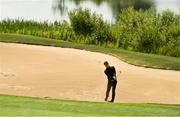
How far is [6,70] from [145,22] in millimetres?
10412

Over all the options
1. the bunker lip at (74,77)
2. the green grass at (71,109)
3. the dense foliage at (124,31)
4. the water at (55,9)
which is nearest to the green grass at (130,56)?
the bunker lip at (74,77)

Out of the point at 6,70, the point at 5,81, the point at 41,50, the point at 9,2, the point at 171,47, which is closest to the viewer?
the point at 5,81

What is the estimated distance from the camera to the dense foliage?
1150 inches

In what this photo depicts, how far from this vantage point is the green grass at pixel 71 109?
477 inches

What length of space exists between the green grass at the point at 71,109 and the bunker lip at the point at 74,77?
14.0 ft

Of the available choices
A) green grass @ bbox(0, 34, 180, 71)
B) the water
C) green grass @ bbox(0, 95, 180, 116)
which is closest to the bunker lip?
green grass @ bbox(0, 34, 180, 71)

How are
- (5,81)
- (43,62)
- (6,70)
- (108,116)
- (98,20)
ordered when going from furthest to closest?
1. (98,20)
2. (43,62)
3. (6,70)
4. (5,81)
5. (108,116)

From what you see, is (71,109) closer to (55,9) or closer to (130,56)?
(130,56)

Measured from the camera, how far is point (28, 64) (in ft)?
76.8

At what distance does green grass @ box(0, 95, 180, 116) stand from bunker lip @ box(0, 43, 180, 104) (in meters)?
4.26

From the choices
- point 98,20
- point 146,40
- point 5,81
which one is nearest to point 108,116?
point 5,81

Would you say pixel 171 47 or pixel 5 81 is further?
pixel 171 47

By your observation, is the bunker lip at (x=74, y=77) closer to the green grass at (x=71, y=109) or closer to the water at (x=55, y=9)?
the green grass at (x=71, y=109)

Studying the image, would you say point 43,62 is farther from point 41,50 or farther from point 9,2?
point 9,2
